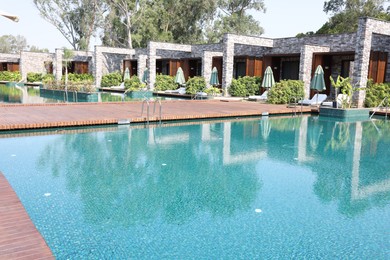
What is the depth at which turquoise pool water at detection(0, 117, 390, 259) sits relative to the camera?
3826mm

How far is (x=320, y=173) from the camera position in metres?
6.75

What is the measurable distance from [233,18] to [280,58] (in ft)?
64.7

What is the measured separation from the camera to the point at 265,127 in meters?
11.9

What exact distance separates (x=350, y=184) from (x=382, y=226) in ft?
5.80

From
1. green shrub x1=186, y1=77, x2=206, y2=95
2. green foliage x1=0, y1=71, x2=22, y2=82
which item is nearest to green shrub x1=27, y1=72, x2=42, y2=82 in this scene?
green foliage x1=0, y1=71, x2=22, y2=82

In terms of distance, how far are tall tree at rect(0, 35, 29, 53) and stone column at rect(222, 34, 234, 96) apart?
262 ft

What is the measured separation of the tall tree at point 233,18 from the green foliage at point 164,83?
16924 millimetres

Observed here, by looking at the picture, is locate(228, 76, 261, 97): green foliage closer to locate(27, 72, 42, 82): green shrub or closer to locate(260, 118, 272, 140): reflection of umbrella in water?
locate(260, 118, 272, 140): reflection of umbrella in water

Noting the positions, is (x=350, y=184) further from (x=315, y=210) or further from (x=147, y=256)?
(x=147, y=256)

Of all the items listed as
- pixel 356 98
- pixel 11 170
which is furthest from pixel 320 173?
pixel 356 98

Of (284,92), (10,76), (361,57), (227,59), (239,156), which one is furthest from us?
(10,76)

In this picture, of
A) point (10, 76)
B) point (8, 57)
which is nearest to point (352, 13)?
point (10, 76)

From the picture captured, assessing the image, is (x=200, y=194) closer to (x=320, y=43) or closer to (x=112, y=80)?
(x=320, y=43)

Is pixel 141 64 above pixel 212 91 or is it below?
above
